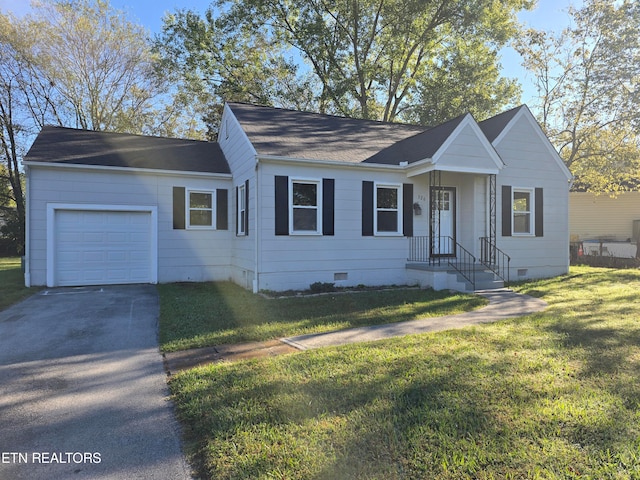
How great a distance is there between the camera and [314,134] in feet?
37.9

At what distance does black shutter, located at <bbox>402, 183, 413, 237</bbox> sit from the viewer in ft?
35.5

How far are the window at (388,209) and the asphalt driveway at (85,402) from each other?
20.5 ft

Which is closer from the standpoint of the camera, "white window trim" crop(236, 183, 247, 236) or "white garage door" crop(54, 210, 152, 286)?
"white garage door" crop(54, 210, 152, 286)

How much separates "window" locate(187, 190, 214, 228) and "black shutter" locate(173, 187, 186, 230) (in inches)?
7.1

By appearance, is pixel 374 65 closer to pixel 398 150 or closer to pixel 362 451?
pixel 398 150

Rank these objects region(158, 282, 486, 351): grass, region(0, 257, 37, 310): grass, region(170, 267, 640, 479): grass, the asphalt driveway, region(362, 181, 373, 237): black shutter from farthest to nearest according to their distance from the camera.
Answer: region(362, 181, 373, 237): black shutter → region(0, 257, 37, 310): grass → region(158, 282, 486, 351): grass → the asphalt driveway → region(170, 267, 640, 479): grass

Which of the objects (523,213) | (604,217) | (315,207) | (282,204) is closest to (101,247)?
(282,204)

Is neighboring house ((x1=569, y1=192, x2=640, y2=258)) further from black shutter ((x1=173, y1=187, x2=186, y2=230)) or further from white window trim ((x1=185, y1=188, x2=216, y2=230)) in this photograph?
black shutter ((x1=173, y1=187, x2=186, y2=230))

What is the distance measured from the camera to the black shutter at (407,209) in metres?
10.8

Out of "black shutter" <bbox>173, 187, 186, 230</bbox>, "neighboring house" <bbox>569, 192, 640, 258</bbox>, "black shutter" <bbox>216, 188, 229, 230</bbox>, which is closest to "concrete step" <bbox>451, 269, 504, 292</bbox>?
"black shutter" <bbox>216, 188, 229, 230</bbox>

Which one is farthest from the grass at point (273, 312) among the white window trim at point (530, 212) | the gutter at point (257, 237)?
the white window trim at point (530, 212)

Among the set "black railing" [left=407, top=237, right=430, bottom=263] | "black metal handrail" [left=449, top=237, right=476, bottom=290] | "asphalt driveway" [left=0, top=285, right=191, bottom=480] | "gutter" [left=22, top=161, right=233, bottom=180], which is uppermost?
"gutter" [left=22, top=161, right=233, bottom=180]

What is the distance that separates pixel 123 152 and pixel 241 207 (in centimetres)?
406

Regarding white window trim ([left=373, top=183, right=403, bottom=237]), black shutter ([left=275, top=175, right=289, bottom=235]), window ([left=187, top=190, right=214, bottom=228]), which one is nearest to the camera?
black shutter ([left=275, top=175, right=289, bottom=235])
